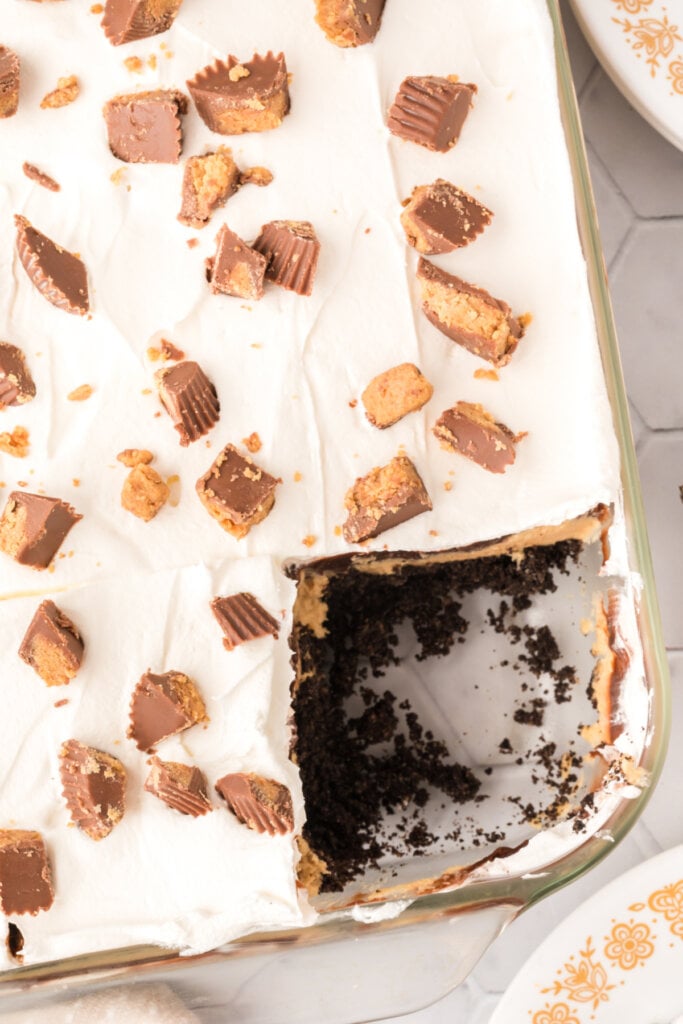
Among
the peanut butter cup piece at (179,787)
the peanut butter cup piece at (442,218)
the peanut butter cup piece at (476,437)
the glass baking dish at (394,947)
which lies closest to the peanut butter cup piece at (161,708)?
the peanut butter cup piece at (179,787)

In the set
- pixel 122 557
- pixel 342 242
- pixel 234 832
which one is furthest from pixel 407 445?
pixel 234 832

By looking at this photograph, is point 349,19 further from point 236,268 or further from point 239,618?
point 239,618

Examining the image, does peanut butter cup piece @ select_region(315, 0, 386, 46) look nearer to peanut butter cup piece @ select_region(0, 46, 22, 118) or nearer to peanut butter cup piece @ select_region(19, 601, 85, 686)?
peanut butter cup piece @ select_region(0, 46, 22, 118)

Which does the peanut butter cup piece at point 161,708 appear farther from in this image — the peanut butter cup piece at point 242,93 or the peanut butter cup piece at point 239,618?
the peanut butter cup piece at point 242,93

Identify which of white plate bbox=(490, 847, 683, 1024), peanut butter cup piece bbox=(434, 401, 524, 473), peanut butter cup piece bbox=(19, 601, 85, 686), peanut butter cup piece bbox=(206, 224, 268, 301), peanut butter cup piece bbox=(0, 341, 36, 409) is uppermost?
peanut butter cup piece bbox=(206, 224, 268, 301)

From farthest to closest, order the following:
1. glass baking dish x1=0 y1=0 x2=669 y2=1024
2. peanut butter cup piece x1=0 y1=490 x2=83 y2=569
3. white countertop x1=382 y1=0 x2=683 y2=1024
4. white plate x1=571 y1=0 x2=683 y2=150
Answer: white countertop x1=382 y1=0 x2=683 y2=1024 < white plate x1=571 y1=0 x2=683 y2=150 < glass baking dish x1=0 y1=0 x2=669 y2=1024 < peanut butter cup piece x1=0 y1=490 x2=83 y2=569

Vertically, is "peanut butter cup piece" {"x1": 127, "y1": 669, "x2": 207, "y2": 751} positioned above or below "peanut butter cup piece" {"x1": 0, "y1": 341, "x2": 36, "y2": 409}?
below

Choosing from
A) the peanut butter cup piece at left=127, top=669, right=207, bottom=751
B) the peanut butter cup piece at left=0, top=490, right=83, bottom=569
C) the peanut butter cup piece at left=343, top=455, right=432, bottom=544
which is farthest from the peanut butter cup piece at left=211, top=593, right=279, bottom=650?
the peanut butter cup piece at left=0, top=490, right=83, bottom=569

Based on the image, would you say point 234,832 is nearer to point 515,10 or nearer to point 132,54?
point 132,54
